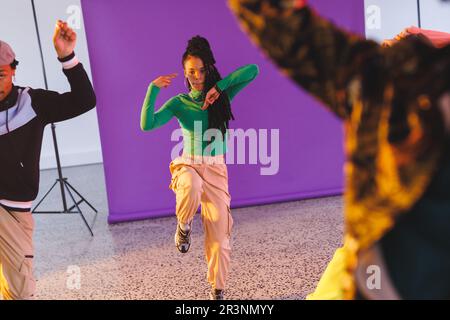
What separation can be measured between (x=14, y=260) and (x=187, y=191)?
878 mm

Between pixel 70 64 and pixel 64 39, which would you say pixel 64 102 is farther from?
pixel 64 39

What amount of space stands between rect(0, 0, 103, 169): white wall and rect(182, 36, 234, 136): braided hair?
13.0 ft

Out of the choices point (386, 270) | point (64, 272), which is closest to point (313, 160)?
point (64, 272)

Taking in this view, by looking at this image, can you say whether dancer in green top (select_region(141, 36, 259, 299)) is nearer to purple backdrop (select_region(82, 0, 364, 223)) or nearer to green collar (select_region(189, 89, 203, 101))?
green collar (select_region(189, 89, 203, 101))

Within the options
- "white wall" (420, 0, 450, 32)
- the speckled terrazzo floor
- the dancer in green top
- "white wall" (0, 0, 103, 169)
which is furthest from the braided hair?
"white wall" (420, 0, 450, 32)

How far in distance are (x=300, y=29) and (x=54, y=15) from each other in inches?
247

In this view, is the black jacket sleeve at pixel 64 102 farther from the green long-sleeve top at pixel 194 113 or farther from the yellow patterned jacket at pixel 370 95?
the yellow patterned jacket at pixel 370 95

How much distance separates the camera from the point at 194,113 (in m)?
2.51

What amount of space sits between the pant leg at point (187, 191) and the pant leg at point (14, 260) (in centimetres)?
79

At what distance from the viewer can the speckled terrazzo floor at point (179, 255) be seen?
2834mm

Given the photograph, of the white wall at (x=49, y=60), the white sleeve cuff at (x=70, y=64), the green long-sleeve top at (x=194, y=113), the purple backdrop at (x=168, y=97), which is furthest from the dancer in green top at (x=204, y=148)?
the white wall at (x=49, y=60)

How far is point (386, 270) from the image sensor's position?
0.79m

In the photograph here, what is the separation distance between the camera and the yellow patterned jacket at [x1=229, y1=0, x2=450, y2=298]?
2.20 ft
